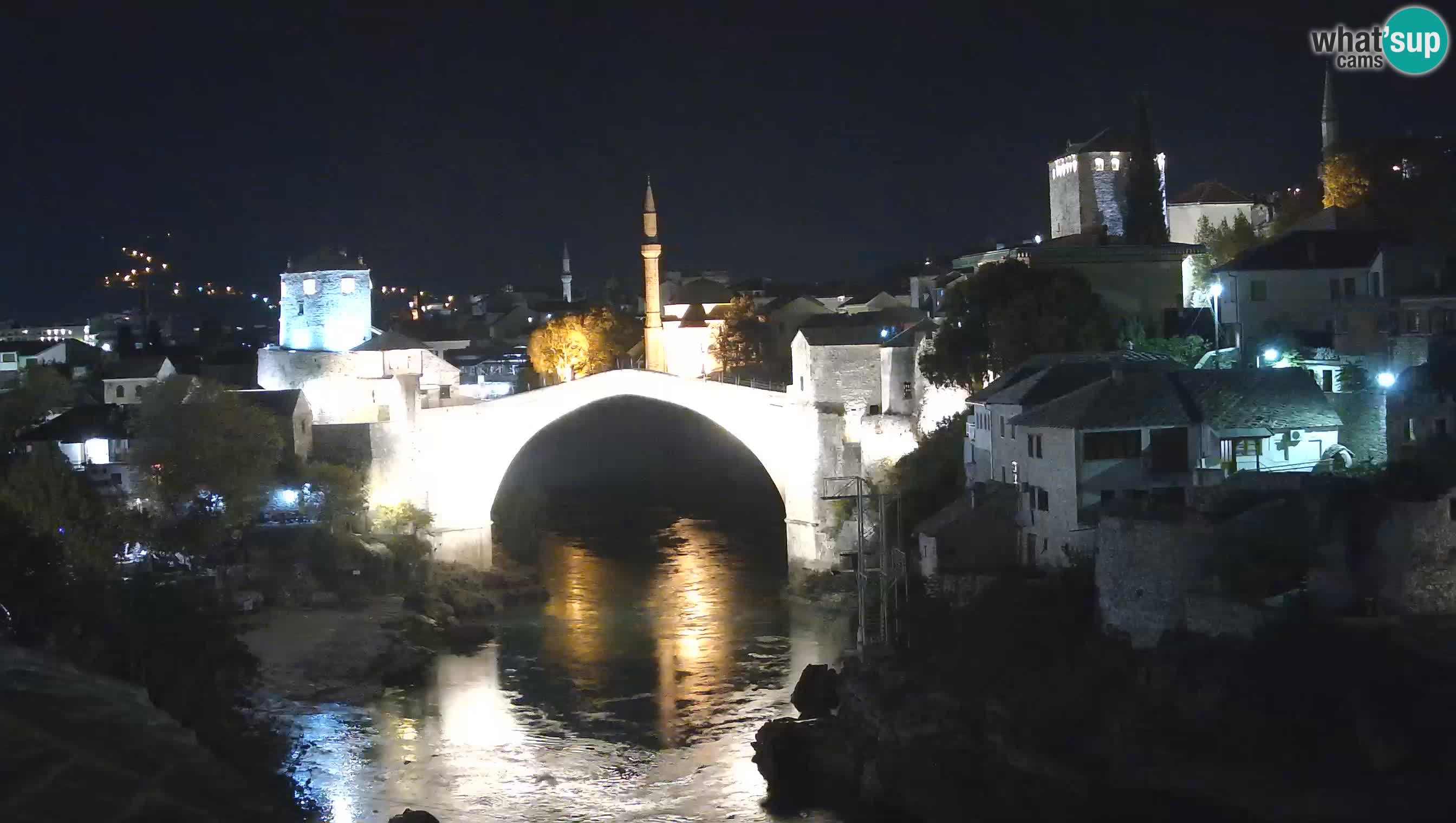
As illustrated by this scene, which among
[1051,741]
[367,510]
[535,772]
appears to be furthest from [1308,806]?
[367,510]

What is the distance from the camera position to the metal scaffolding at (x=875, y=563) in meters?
17.6

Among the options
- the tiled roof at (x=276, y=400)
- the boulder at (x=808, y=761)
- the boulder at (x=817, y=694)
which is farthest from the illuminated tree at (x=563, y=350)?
the boulder at (x=808, y=761)

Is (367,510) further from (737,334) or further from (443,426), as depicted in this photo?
(737,334)

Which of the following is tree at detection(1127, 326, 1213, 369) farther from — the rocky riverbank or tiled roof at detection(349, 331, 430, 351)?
tiled roof at detection(349, 331, 430, 351)

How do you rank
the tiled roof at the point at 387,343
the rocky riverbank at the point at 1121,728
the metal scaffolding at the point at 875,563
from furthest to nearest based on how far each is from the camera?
the tiled roof at the point at 387,343
the metal scaffolding at the point at 875,563
the rocky riverbank at the point at 1121,728

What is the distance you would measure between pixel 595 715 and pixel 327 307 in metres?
13.1

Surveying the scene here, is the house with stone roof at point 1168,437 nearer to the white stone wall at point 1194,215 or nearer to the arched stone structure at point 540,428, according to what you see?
the arched stone structure at point 540,428

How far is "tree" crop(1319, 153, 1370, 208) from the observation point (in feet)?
79.3

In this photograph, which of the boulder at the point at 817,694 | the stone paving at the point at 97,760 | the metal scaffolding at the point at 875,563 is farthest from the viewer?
the metal scaffolding at the point at 875,563

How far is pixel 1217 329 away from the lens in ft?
69.7

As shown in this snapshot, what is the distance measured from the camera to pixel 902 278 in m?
38.3

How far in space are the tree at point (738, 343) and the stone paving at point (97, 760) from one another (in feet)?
68.9

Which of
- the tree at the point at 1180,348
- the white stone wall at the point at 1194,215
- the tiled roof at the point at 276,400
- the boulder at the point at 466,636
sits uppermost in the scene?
the white stone wall at the point at 1194,215

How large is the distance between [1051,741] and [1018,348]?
7809mm
